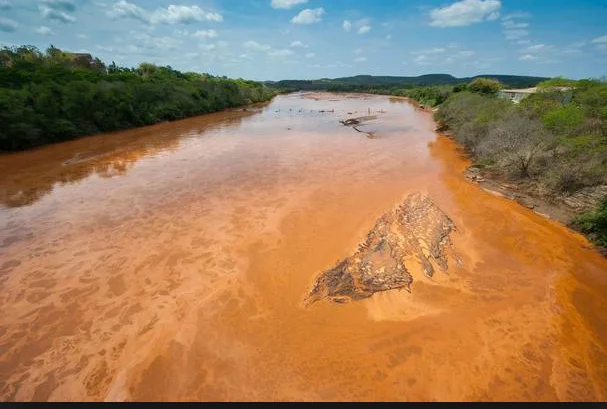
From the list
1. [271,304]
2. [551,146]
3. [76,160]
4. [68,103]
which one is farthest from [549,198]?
[68,103]

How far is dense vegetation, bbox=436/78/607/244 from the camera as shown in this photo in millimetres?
13211

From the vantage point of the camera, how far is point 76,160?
22.8m

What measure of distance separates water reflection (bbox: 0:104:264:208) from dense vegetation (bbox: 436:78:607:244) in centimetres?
2185

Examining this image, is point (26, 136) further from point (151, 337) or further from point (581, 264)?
point (581, 264)

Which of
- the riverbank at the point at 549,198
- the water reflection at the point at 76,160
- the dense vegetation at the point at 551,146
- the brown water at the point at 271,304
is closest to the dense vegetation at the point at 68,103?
the water reflection at the point at 76,160

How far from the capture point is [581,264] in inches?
392

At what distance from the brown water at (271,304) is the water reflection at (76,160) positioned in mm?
450

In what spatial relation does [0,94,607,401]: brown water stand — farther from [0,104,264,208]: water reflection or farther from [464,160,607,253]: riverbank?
[464,160,607,253]: riverbank

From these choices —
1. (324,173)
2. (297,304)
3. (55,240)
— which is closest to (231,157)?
(324,173)

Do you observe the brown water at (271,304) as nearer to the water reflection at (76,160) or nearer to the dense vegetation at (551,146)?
the water reflection at (76,160)

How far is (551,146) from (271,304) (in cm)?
1536

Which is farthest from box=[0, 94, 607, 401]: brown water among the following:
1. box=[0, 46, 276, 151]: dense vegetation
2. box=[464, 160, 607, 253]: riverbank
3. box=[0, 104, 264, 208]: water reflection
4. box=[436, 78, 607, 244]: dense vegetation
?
box=[0, 46, 276, 151]: dense vegetation

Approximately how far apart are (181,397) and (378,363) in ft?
12.7

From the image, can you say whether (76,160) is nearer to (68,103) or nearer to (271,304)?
(68,103)
